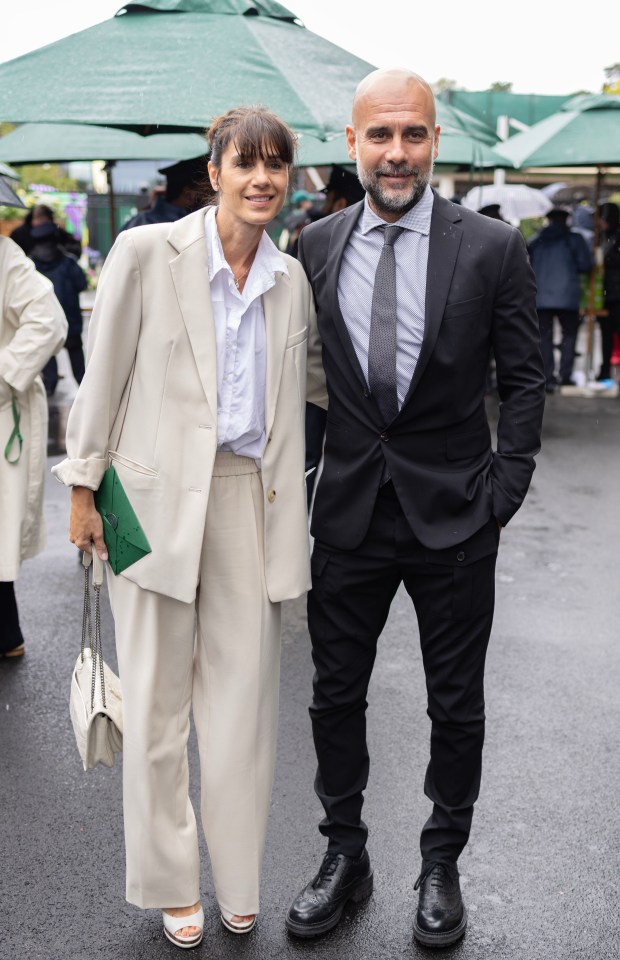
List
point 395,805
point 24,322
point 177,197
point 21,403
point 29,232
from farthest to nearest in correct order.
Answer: point 29,232
point 177,197
point 21,403
point 24,322
point 395,805

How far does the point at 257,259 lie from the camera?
9.60ft

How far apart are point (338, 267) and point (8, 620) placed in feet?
8.83

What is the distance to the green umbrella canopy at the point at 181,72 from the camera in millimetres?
5336

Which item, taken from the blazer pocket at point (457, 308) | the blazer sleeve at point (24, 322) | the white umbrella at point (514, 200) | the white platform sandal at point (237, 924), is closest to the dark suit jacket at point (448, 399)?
the blazer pocket at point (457, 308)

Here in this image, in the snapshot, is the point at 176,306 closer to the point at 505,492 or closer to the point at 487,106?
the point at 505,492

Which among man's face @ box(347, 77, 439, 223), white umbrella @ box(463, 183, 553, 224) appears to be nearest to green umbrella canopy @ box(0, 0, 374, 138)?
man's face @ box(347, 77, 439, 223)

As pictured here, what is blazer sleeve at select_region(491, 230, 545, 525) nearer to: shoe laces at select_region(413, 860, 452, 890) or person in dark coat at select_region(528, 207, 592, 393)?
shoe laces at select_region(413, 860, 452, 890)

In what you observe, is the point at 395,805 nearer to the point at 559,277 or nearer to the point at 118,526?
the point at 118,526

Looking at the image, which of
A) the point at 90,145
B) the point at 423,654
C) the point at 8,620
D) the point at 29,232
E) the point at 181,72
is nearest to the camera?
the point at 423,654

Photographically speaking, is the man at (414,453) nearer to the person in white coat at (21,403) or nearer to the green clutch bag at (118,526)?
the green clutch bag at (118,526)

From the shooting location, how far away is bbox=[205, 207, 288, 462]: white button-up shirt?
2867 millimetres

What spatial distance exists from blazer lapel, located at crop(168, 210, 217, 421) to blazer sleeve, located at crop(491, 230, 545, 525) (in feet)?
2.42

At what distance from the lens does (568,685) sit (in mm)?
4809

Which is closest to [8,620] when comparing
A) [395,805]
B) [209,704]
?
[395,805]
